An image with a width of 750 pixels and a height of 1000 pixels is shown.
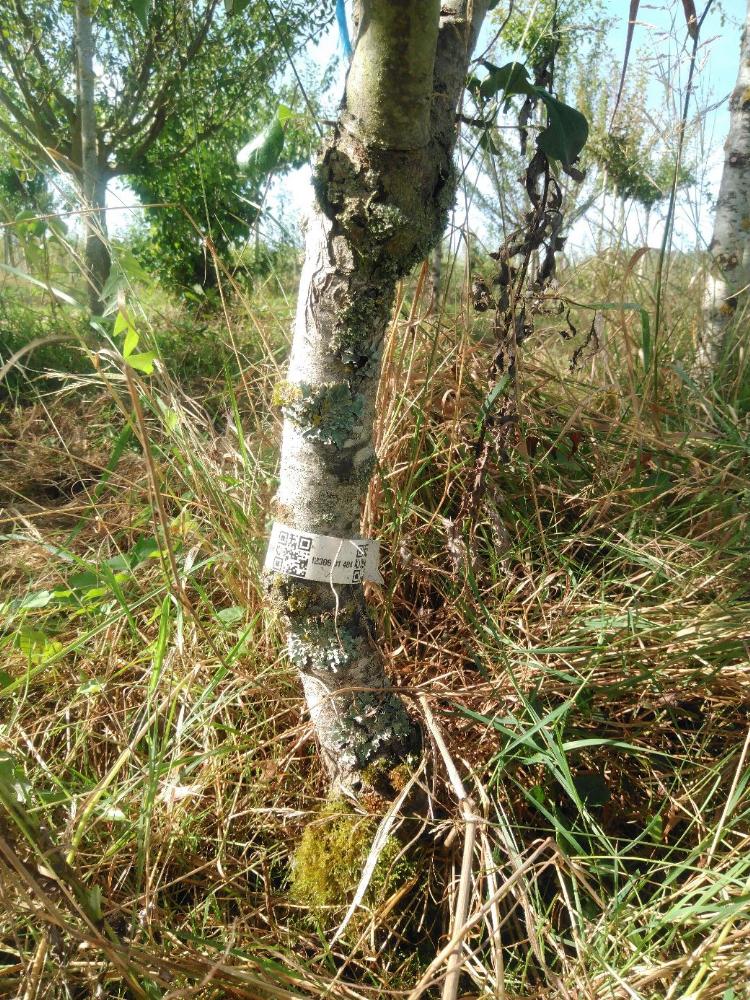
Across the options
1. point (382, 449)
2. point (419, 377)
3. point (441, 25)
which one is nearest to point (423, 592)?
point (382, 449)

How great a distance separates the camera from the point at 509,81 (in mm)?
1044

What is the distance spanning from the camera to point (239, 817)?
3.65ft

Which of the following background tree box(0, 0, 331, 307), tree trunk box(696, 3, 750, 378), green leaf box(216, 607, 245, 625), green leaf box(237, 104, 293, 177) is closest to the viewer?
green leaf box(216, 607, 245, 625)

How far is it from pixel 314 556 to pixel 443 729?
0.42 meters

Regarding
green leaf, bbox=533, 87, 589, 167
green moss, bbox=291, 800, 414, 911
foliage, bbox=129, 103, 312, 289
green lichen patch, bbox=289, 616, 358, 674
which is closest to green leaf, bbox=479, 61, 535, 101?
green leaf, bbox=533, 87, 589, 167

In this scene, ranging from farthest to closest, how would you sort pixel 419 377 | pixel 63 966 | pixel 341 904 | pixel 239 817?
pixel 419 377
pixel 239 817
pixel 341 904
pixel 63 966

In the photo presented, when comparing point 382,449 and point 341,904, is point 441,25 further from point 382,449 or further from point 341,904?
point 341,904

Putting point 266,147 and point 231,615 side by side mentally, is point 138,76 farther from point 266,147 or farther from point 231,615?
point 231,615

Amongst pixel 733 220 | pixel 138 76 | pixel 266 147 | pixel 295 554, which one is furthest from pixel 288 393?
pixel 138 76

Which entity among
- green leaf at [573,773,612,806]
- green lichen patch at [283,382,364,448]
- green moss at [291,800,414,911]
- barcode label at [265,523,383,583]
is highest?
green lichen patch at [283,382,364,448]

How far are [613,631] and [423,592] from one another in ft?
1.34

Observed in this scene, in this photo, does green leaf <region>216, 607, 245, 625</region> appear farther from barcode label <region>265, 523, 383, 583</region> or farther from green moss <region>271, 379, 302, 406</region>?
green moss <region>271, 379, 302, 406</region>

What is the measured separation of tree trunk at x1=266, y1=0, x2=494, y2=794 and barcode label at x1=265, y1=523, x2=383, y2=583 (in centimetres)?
1

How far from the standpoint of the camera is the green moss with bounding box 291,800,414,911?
99 centimetres
